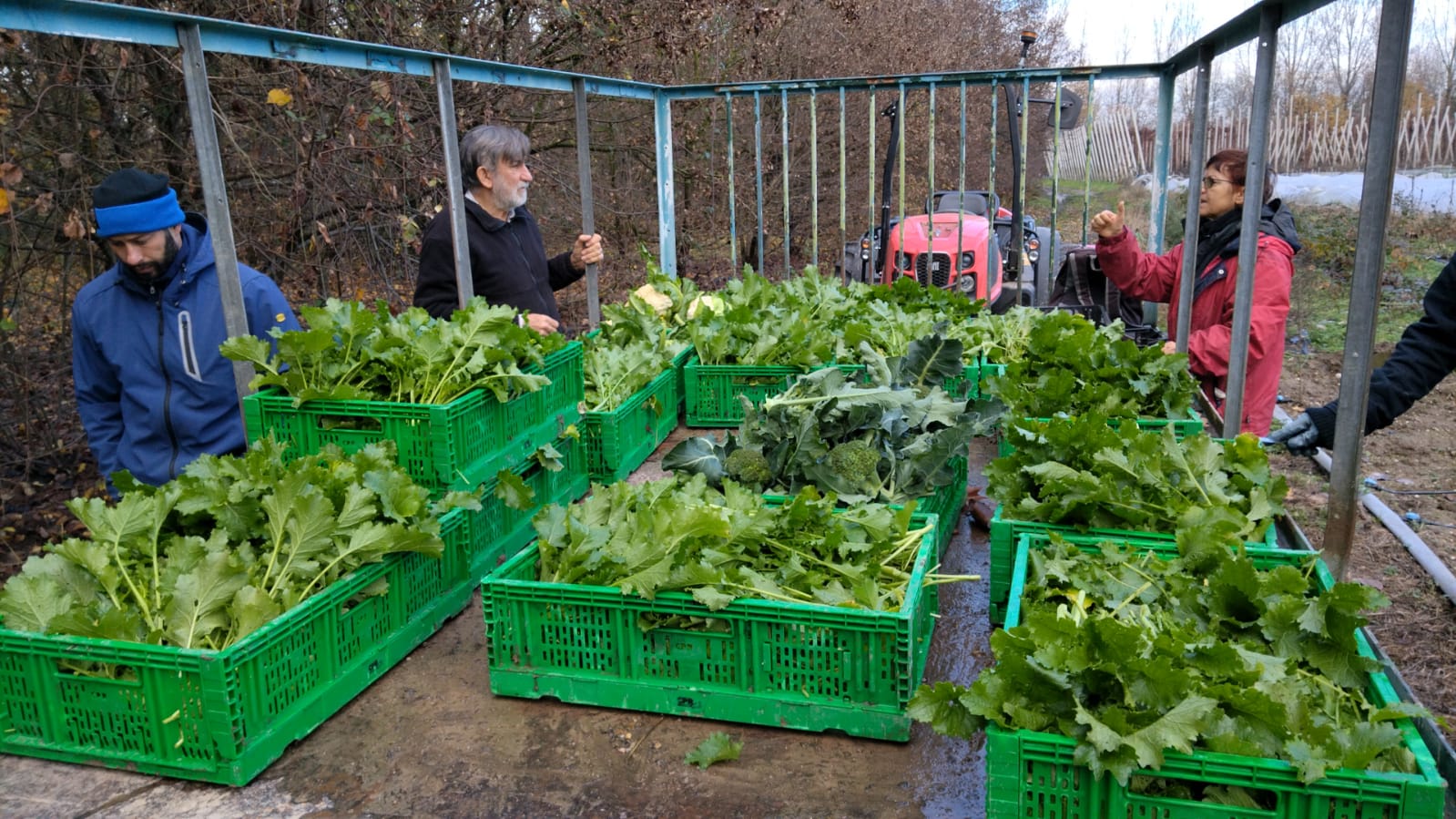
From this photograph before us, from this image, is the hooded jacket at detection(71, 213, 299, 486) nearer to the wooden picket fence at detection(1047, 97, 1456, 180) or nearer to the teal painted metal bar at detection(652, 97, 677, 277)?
the teal painted metal bar at detection(652, 97, 677, 277)

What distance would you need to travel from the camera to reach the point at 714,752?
250 centimetres

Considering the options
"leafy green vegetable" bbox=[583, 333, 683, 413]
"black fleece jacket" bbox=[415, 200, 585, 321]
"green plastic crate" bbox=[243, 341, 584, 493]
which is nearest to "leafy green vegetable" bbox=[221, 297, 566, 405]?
"green plastic crate" bbox=[243, 341, 584, 493]

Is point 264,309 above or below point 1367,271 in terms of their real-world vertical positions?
below

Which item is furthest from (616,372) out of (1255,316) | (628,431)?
(1255,316)

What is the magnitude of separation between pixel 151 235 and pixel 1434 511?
701cm

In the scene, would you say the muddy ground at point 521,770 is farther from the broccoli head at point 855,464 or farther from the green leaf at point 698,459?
the green leaf at point 698,459

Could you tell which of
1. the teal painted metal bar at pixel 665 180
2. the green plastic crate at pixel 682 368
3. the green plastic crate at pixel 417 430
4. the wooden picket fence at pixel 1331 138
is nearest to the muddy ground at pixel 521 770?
the green plastic crate at pixel 417 430

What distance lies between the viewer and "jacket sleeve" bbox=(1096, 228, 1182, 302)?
220 inches

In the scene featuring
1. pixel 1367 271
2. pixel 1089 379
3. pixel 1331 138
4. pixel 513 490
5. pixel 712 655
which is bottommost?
pixel 712 655

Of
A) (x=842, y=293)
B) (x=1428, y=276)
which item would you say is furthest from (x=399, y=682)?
(x=1428, y=276)

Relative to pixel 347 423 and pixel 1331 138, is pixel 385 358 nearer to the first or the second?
pixel 347 423

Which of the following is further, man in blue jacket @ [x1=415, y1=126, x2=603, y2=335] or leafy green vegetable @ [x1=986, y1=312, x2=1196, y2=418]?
man in blue jacket @ [x1=415, y1=126, x2=603, y2=335]

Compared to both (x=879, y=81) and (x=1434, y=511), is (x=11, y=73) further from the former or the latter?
(x=1434, y=511)

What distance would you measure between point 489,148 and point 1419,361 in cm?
391
